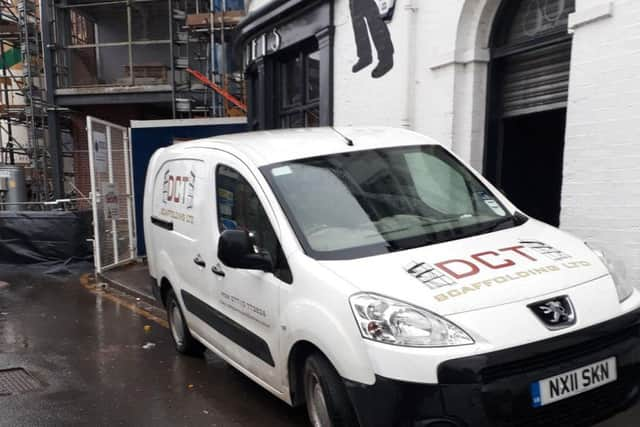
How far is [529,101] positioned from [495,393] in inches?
179

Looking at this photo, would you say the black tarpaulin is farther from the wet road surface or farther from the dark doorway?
the dark doorway

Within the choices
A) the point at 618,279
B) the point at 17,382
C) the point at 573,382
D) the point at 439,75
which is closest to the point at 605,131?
the point at 618,279

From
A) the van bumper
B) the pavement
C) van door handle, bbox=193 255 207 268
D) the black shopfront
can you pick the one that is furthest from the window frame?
the van bumper

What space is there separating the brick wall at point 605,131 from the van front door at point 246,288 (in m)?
3.16

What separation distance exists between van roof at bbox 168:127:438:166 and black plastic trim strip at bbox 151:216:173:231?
0.89 metres

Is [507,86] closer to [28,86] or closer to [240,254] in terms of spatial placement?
[240,254]

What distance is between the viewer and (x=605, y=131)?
479cm

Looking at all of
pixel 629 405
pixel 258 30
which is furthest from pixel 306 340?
pixel 258 30

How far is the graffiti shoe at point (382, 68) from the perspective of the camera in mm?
7578

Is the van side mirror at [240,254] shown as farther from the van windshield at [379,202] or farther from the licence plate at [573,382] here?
the licence plate at [573,382]

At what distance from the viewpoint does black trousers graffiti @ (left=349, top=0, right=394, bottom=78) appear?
25.0 ft

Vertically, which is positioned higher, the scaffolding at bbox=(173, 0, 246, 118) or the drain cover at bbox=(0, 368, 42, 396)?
the scaffolding at bbox=(173, 0, 246, 118)

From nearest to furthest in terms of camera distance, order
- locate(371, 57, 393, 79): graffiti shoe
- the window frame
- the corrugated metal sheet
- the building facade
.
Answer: the building facade < the corrugated metal sheet < locate(371, 57, 393, 79): graffiti shoe < the window frame

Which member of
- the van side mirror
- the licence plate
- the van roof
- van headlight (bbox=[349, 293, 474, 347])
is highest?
the van roof
